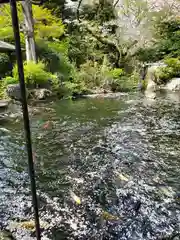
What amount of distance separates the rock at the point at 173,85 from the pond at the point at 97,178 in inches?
237

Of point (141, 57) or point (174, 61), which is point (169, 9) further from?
point (174, 61)

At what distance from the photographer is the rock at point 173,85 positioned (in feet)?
44.9

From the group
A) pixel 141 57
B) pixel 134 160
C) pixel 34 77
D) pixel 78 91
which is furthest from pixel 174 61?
pixel 134 160

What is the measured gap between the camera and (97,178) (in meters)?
4.05

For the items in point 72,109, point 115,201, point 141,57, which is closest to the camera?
point 115,201

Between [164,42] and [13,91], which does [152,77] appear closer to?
[164,42]

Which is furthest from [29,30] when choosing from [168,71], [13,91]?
[168,71]

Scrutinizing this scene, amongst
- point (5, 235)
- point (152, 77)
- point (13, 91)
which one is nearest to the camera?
point (5, 235)

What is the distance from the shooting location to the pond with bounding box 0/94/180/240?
2.85m

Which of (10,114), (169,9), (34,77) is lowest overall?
(10,114)

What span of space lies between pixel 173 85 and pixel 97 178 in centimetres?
1095

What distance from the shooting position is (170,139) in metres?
5.97

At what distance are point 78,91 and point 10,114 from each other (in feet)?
15.2

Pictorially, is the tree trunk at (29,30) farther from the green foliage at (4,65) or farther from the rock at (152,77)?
the rock at (152,77)
